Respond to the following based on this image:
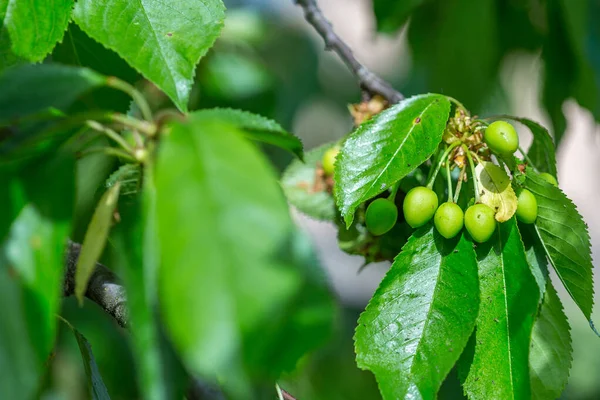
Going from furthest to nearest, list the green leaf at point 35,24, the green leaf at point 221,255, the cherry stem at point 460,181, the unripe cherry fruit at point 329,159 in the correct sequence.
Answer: the unripe cherry fruit at point 329,159 < the cherry stem at point 460,181 < the green leaf at point 35,24 < the green leaf at point 221,255

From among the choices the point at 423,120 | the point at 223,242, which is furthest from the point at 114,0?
the point at 223,242

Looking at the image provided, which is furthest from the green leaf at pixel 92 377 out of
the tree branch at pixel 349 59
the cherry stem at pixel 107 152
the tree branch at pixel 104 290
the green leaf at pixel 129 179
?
the tree branch at pixel 349 59

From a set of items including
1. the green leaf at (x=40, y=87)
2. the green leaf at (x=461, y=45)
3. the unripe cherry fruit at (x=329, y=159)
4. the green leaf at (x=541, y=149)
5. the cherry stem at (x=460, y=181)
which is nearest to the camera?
the green leaf at (x=40, y=87)

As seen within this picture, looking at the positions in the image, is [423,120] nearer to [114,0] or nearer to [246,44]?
[114,0]

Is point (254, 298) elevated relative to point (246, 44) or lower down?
elevated

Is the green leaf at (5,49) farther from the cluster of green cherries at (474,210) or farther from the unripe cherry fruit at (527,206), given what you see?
the unripe cherry fruit at (527,206)

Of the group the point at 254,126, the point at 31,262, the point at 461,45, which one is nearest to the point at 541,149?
the point at 254,126
